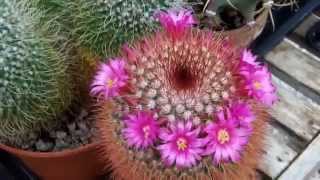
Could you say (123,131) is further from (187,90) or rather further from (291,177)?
(291,177)

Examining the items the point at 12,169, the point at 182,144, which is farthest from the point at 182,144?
the point at 12,169

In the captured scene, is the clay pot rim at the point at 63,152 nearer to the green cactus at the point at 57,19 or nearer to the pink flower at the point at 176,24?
the green cactus at the point at 57,19

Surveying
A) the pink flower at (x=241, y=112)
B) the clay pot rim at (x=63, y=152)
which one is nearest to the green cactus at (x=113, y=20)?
the clay pot rim at (x=63, y=152)

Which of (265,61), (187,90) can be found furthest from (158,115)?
(265,61)

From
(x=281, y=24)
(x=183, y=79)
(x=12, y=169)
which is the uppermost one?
(x=183, y=79)

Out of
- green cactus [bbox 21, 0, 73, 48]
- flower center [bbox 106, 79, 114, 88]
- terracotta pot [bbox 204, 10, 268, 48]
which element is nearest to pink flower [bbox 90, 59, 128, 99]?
flower center [bbox 106, 79, 114, 88]

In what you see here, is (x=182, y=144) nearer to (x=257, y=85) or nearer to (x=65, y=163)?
(x=257, y=85)
